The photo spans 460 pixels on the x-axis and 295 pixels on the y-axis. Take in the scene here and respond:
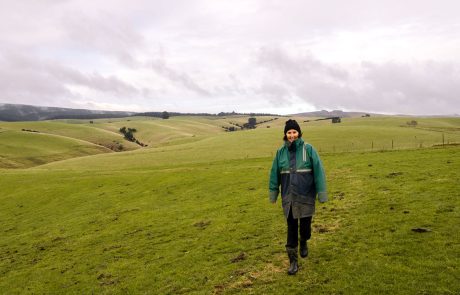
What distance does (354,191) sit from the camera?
24.3 meters

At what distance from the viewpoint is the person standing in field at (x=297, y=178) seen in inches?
488

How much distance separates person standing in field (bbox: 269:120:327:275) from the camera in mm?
12406

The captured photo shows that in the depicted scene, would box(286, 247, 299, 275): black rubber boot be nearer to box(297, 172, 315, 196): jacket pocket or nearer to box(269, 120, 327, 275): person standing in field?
box(269, 120, 327, 275): person standing in field

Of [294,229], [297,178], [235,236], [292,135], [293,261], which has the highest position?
[292,135]

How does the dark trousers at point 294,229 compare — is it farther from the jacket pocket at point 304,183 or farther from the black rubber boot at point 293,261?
the jacket pocket at point 304,183

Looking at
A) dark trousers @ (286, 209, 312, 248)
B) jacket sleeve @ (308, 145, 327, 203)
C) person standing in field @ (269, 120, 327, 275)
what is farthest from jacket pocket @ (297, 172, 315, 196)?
dark trousers @ (286, 209, 312, 248)

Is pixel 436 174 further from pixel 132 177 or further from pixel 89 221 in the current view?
pixel 132 177

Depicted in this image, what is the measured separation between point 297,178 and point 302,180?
0.56 feet


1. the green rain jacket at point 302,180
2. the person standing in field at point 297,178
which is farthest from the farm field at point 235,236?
the green rain jacket at point 302,180

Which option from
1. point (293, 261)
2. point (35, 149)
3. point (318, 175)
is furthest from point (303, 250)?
point (35, 149)

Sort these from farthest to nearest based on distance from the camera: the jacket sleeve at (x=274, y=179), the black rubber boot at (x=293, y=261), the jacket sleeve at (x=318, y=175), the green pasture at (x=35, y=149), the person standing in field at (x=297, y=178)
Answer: the green pasture at (x=35, y=149) → the jacket sleeve at (x=274, y=179) → the black rubber boot at (x=293, y=261) → the person standing in field at (x=297, y=178) → the jacket sleeve at (x=318, y=175)

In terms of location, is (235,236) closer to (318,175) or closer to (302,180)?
(302,180)

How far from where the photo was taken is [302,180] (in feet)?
41.0

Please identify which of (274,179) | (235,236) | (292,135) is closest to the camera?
(292,135)
